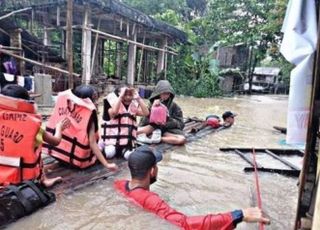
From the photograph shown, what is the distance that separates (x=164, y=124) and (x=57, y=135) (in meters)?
2.81

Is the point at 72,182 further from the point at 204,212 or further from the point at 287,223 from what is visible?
the point at 287,223

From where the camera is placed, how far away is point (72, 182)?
4094 mm

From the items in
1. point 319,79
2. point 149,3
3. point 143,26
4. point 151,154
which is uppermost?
point 149,3

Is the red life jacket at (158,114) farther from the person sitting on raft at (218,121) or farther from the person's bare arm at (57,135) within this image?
the person sitting on raft at (218,121)

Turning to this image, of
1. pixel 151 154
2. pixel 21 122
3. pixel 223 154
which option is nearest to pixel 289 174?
pixel 223 154

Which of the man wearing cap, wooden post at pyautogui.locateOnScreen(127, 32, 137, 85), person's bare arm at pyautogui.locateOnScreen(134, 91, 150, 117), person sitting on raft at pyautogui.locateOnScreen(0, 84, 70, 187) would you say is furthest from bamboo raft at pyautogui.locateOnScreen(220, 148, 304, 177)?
wooden post at pyautogui.locateOnScreen(127, 32, 137, 85)

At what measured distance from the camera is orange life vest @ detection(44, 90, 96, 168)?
434cm

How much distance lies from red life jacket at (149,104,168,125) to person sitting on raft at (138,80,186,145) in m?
0.04

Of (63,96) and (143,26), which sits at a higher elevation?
(143,26)

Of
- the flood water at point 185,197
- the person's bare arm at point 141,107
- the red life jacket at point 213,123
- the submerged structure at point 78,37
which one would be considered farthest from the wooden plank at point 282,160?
the submerged structure at point 78,37

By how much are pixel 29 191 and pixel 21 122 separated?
25.4 inches

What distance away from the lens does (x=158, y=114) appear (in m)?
6.35

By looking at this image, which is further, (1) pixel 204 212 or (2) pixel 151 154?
(1) pixel 204 212

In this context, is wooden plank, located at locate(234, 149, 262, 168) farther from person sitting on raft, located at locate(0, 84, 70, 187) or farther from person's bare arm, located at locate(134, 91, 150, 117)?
person sitting on raft, located at locate(0, 84, 70, 187)
